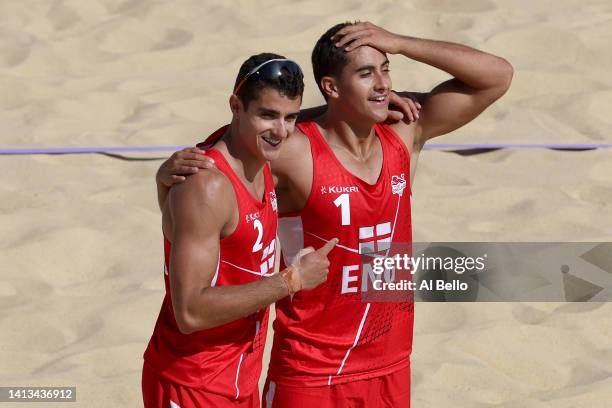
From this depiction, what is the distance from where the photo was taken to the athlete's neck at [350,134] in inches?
151

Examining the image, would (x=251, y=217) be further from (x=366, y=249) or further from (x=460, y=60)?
(x=460, y=60)

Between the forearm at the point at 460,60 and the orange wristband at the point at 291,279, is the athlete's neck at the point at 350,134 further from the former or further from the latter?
the orange wristband at the point at 291,279

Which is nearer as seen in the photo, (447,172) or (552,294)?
(552,294)

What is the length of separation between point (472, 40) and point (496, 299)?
9.94 ft

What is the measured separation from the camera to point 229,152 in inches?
134

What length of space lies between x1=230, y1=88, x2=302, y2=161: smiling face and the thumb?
0.33 m

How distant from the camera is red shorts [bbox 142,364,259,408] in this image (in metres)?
3.42

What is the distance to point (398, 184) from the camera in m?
3.85

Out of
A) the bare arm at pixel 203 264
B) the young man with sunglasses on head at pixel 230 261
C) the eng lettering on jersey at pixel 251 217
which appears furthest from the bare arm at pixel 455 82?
the bare arm at pixel 203 264

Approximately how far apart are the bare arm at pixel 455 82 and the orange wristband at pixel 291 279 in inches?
36.7

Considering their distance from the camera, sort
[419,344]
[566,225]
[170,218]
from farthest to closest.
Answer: [566,225] → [419,344] → [170,218]

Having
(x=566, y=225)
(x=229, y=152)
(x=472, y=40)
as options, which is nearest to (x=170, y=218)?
(x=229, y=152)

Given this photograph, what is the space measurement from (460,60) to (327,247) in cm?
91

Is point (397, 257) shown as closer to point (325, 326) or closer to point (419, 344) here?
point (325, 326)
